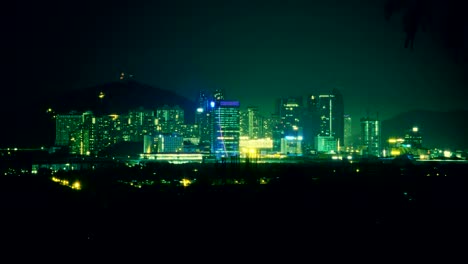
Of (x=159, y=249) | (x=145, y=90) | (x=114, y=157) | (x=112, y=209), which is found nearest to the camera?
(x=159, y=249)

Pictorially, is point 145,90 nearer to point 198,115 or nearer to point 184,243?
point 198,115

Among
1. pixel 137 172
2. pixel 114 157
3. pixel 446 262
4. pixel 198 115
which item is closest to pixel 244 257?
pixel 446 262

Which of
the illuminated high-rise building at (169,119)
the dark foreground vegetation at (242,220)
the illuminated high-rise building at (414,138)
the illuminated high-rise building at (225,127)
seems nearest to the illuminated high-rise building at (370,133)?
the illuminated high-rise building at (414,138)

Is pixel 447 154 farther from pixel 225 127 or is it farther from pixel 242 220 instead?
pixel 242 220

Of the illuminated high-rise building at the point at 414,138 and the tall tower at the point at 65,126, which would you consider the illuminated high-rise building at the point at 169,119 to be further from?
the illuminated high-rise building at the point at 414,138

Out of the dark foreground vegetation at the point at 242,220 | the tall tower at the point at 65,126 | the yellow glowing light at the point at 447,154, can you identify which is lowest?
the dark foreground vegetation at the point at 242,220

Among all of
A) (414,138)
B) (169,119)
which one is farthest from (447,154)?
(169,119)

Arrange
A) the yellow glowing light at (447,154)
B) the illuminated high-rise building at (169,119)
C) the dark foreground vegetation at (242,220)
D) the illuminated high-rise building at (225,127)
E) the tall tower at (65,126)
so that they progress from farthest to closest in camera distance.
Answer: the illuminated high-rise building at (225,127) < the illuminated high-rise building at (169,119) < the tall tower at (65,126) < the yellow glowing light at (447,154) < the dark foreground vegetation at (242,220)

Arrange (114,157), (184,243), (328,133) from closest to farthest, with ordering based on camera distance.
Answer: (184,243) → (114,157) → (328,133)
